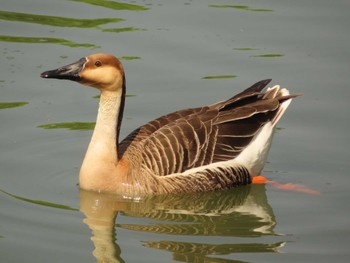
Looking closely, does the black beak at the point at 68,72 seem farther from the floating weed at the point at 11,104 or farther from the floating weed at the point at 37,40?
the floating weed at the point at 37,40

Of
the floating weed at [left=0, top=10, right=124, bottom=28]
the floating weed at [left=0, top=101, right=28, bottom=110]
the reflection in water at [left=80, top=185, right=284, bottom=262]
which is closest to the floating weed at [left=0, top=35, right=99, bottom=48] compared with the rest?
the floating weed at [left=0, top=10, right=124, bottom=28]

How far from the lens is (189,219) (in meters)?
10.2

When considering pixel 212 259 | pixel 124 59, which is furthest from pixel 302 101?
pixel 212 259

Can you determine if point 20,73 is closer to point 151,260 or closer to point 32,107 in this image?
point 32,107

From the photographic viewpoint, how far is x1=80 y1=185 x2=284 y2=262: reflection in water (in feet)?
30.8

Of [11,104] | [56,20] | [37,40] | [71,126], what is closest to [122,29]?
[56,20]

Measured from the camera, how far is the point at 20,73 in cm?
1370

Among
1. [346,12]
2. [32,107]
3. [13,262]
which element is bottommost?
[13,262]

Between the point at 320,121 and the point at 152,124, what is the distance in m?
2.64

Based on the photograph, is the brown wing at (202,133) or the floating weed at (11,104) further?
the floating weed at (11,104)

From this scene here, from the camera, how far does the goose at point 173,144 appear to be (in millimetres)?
10703

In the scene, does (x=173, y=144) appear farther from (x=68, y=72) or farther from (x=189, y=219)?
(x=68, y=72)

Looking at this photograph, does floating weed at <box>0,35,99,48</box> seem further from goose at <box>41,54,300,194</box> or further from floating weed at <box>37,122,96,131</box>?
goose at <box>41,54,300,194</box>

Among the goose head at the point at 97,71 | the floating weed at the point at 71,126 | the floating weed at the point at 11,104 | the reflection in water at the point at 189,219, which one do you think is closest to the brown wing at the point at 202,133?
the reflection in water at the point at 189,219
